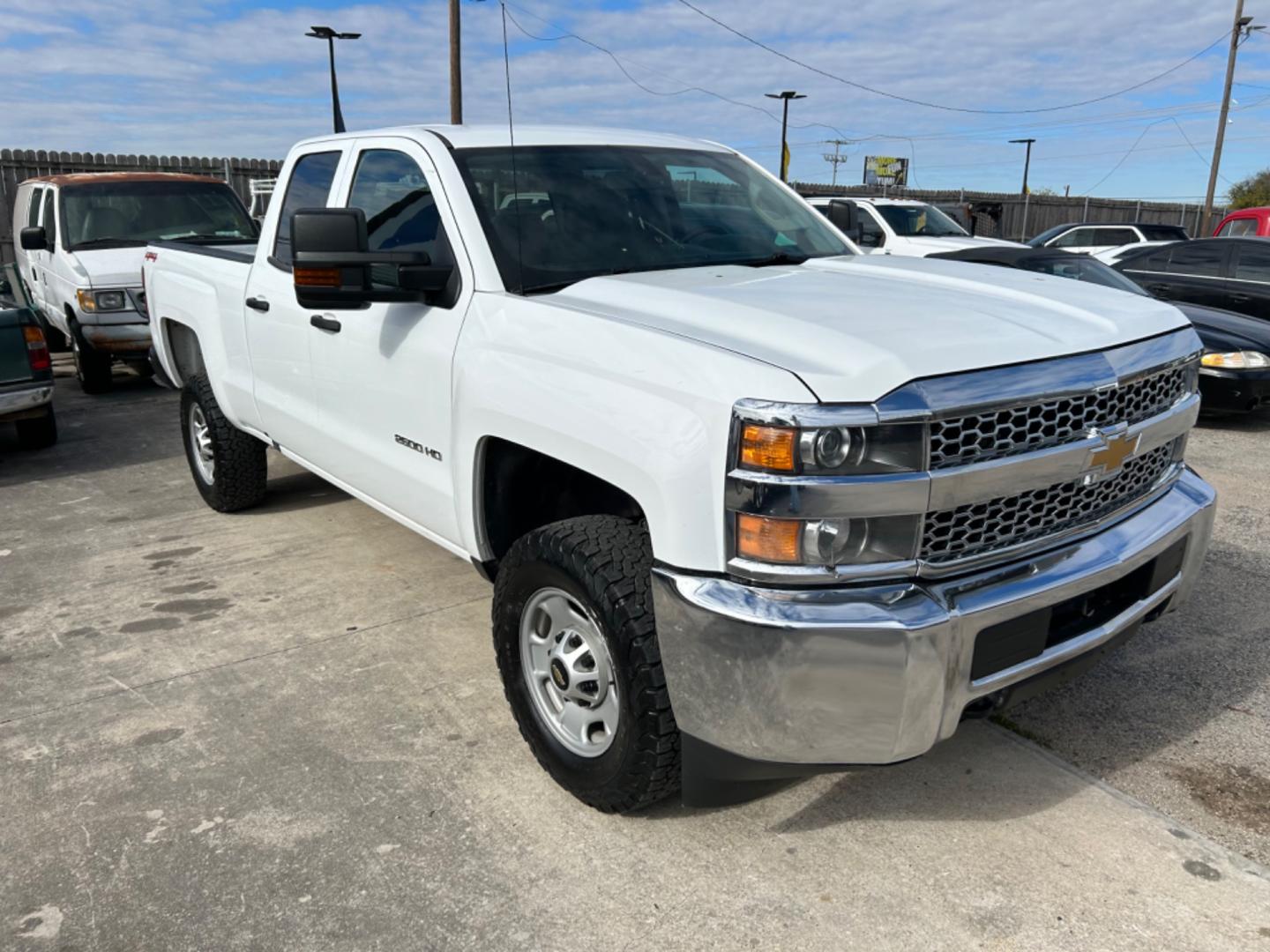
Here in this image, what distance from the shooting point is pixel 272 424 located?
186 inches

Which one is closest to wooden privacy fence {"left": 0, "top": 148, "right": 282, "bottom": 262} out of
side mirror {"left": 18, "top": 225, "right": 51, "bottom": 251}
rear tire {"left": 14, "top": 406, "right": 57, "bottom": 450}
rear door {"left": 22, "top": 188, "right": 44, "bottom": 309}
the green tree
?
rear door {"left": 22, "top": 188, "right": 44, "bottom": 309}

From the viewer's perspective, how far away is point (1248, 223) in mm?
14148

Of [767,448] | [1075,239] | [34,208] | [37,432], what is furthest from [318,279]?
[1075,239]

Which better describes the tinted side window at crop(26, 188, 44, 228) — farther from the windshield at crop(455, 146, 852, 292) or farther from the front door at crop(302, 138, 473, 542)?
the windshield at crop(455, 146, 852, 292)

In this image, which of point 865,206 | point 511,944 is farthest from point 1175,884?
point 865,206

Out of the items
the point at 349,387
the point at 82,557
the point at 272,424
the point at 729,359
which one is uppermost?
the point at 729,359

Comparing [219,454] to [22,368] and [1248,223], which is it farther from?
[1248,223]

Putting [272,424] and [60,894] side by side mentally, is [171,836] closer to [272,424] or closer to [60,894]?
[60,894]

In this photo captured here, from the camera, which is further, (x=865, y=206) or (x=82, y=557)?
(x=865, y=206)

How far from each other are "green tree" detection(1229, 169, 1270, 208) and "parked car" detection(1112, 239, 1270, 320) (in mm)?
44987

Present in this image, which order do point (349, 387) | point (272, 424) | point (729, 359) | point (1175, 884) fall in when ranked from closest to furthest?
point (729, 359)
point (1175, 884)
point (349, 387)
point (272, 424)

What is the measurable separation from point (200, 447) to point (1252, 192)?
59.5 m

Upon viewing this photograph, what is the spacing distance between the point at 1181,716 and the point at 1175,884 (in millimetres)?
989

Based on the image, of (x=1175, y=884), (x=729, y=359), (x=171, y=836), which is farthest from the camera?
(x=171, y=836)
